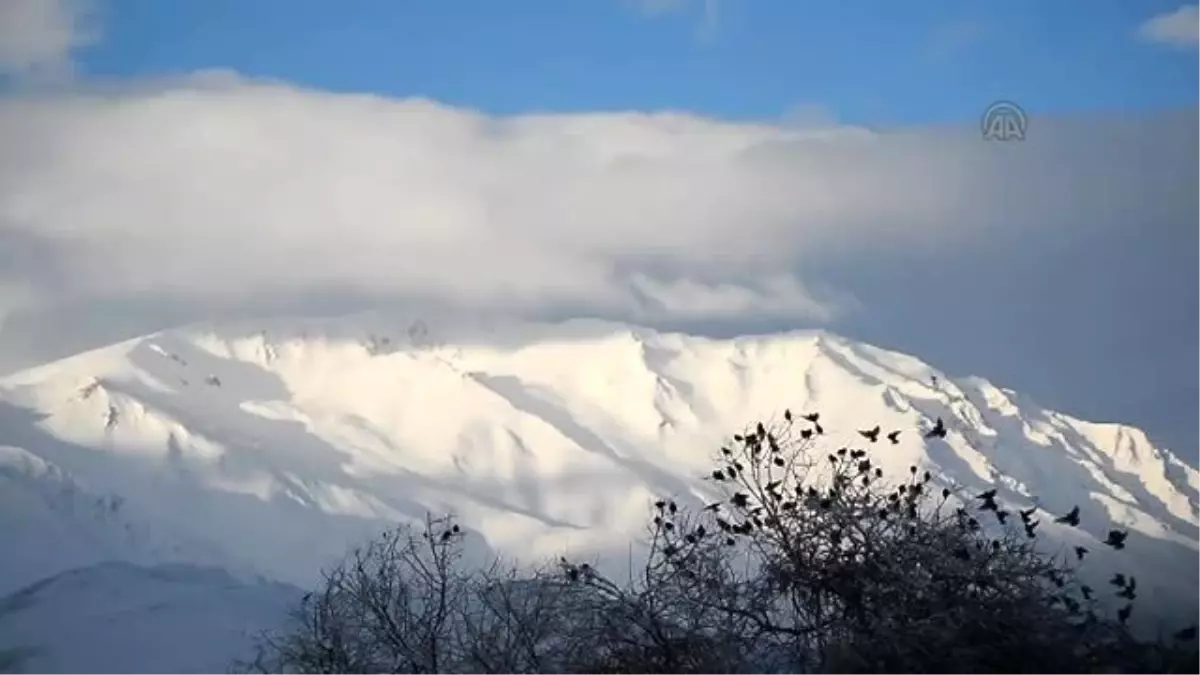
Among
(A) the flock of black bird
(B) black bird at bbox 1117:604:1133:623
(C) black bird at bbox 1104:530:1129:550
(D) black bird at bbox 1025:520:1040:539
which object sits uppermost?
(A) the flock of black bird

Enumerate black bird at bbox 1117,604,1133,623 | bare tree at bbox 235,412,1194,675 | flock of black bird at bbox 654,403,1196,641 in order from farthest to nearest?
flock of black bird at bbox 654,403,1196,641 → black bird at bbox 1117,604,1133,623 → bare tree at bbox 235,412,1194,675

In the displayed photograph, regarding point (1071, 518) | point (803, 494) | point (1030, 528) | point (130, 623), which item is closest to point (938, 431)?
point (1030, 528)

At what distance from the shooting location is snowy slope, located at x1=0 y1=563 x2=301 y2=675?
121m

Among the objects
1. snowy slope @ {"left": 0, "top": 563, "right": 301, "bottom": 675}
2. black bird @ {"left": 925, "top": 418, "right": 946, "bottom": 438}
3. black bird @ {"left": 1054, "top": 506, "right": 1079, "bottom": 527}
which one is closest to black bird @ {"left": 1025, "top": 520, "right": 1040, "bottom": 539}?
black bird @ {"left": 1054, "top": 506, "right": 1079, "bottom": 527}

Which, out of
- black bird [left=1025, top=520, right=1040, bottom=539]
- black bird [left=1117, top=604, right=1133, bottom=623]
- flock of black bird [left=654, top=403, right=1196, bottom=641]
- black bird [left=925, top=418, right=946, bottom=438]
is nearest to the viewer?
black bird [left=1117, top=604, right=1133, bottom=623]

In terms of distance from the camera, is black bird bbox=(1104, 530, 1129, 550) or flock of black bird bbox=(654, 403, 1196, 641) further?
flock of black bird bbox=(654, 403, 1196, 641)

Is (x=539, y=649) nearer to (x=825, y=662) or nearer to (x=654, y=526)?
(x=654, y=526)

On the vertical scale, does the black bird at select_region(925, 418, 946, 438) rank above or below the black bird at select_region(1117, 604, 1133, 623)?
above

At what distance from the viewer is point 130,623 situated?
450 ft

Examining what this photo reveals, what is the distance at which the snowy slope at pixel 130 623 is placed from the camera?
121 metres

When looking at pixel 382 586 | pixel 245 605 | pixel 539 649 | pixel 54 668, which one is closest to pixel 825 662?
pixel 539 649

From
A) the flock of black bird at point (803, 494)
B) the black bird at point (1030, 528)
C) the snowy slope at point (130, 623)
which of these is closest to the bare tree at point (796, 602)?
the flock of black bird at point (803, 494)

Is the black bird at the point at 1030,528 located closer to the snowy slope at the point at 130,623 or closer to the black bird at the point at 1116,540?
the black bird at the point at 1116,540

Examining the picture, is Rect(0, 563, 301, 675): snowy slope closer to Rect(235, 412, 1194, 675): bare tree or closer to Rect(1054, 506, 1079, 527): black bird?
Rect(235, 412, 1194, 675): bare tree
